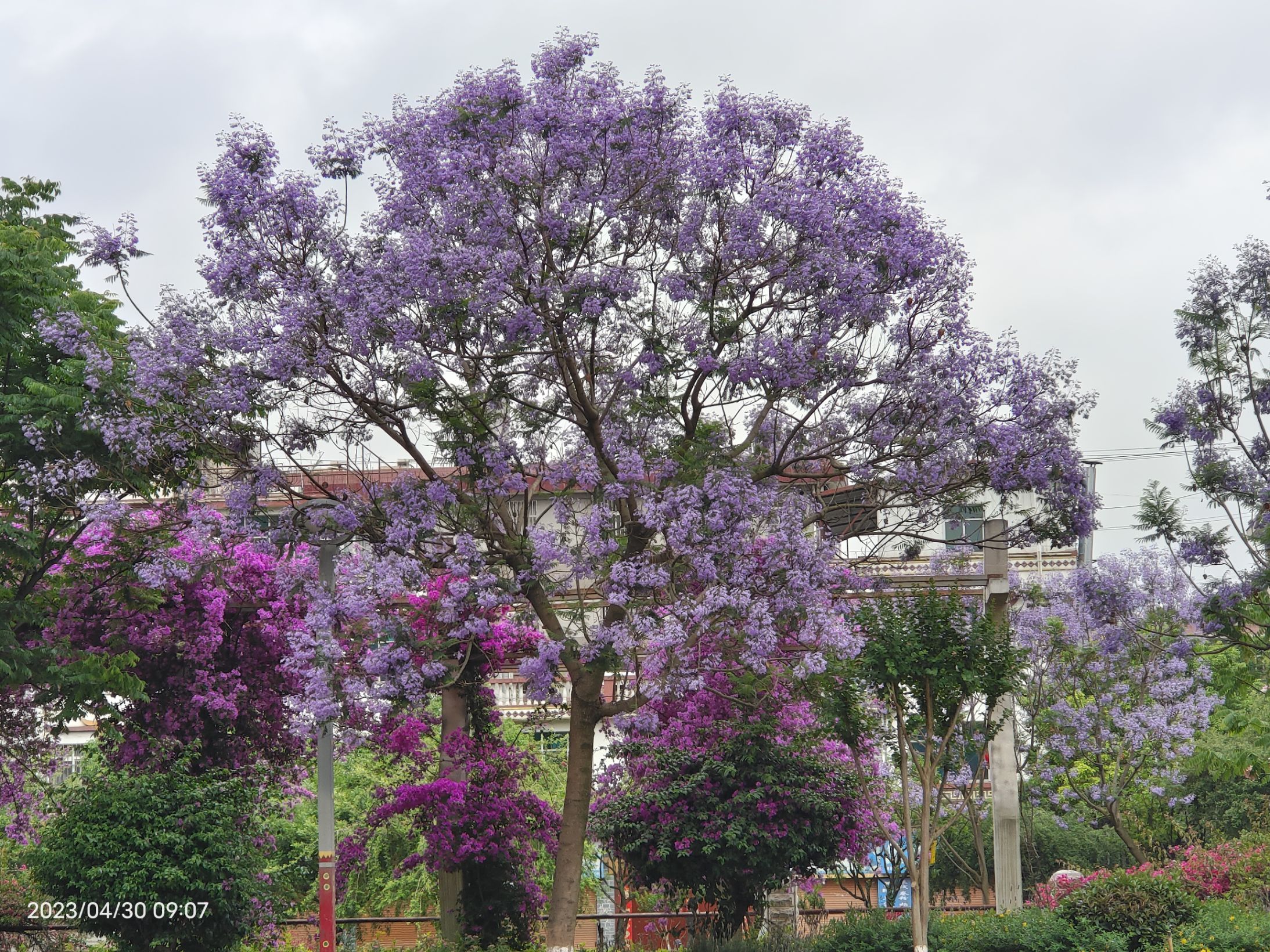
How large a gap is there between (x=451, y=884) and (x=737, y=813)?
4.11 metres

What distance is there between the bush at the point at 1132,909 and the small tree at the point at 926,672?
1.42 m

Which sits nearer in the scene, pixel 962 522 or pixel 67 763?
pixel 962 522

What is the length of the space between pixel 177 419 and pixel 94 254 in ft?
6.31

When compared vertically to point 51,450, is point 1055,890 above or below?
below

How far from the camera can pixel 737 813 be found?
1317 cm

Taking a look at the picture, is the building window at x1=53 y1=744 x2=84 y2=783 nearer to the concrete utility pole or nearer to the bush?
the bush

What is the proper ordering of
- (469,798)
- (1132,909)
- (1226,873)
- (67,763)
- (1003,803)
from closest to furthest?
(1132,909)
(469,798)
(1003,803)
(1226,873)
(67,763)

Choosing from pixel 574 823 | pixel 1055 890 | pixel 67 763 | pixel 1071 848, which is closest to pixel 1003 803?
pixel 1055 890

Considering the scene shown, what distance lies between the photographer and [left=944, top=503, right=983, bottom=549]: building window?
42.8 feet

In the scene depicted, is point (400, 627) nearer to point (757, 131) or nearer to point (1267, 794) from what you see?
point (757, 131)

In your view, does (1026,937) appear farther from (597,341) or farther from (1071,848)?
(1071,848)

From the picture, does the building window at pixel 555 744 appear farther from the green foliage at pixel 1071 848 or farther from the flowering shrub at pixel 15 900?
the flowering shrub at pixel 15 900

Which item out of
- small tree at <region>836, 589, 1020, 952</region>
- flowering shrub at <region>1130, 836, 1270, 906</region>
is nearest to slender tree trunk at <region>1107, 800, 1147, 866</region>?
flowering shrub at <region>1130, 836, 1270, 906</region>

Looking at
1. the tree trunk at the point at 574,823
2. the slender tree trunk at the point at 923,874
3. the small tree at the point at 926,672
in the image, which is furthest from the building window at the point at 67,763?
the slender tree trunk at the point at 923,874
